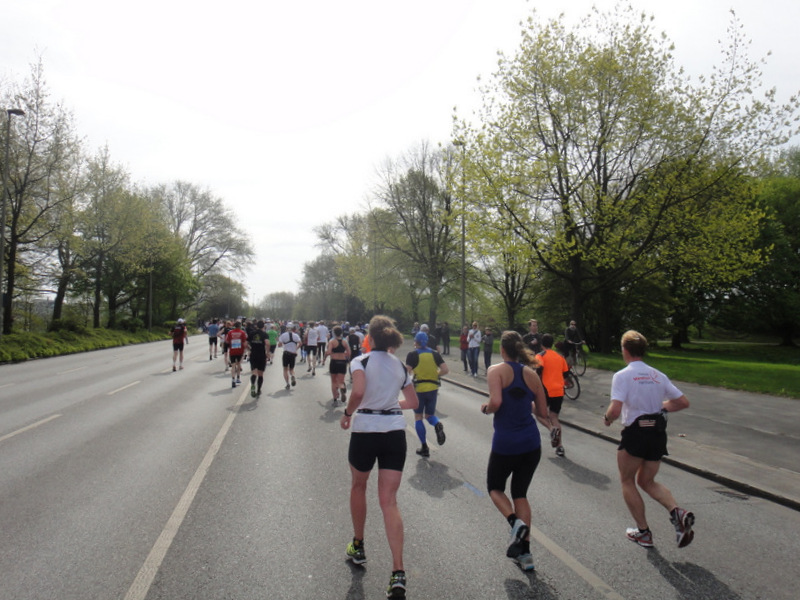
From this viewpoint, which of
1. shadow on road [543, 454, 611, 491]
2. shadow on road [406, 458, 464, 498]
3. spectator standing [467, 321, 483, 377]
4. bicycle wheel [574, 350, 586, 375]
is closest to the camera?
shadow on road [406, 458, 464, 498]

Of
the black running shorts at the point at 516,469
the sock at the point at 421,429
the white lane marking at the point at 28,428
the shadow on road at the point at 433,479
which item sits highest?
the black running shorts at the point at 516,469

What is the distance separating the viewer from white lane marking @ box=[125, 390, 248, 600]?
3541 mm

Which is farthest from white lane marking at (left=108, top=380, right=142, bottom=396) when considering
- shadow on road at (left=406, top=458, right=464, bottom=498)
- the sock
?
shadow on road at (left=406, top=458, right=464, bottom=498)

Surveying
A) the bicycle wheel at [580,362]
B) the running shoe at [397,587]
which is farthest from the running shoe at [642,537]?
the bicycle wheel at [580,362]

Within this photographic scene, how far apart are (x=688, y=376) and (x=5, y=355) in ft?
85.2

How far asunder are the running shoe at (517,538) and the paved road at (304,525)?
4.4 inches

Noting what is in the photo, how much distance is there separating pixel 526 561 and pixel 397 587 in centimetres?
103

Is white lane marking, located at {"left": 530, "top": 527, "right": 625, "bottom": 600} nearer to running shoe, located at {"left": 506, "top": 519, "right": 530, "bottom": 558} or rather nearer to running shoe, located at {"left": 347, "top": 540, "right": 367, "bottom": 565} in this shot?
running shoe, located at {"left": 506, "top": 519, "right": 530, "bottom": 558}

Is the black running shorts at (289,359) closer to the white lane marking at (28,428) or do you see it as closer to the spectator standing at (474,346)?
the white lane marking at (28,428)

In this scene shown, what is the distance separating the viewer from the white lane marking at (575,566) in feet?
11.8

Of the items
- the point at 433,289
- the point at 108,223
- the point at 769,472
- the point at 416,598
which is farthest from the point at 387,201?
the point at 416,598

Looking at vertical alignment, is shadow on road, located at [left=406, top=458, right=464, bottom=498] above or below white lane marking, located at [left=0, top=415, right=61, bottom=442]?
below

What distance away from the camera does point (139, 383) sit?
15469 mm

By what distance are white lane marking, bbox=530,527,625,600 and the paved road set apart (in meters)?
0.02
